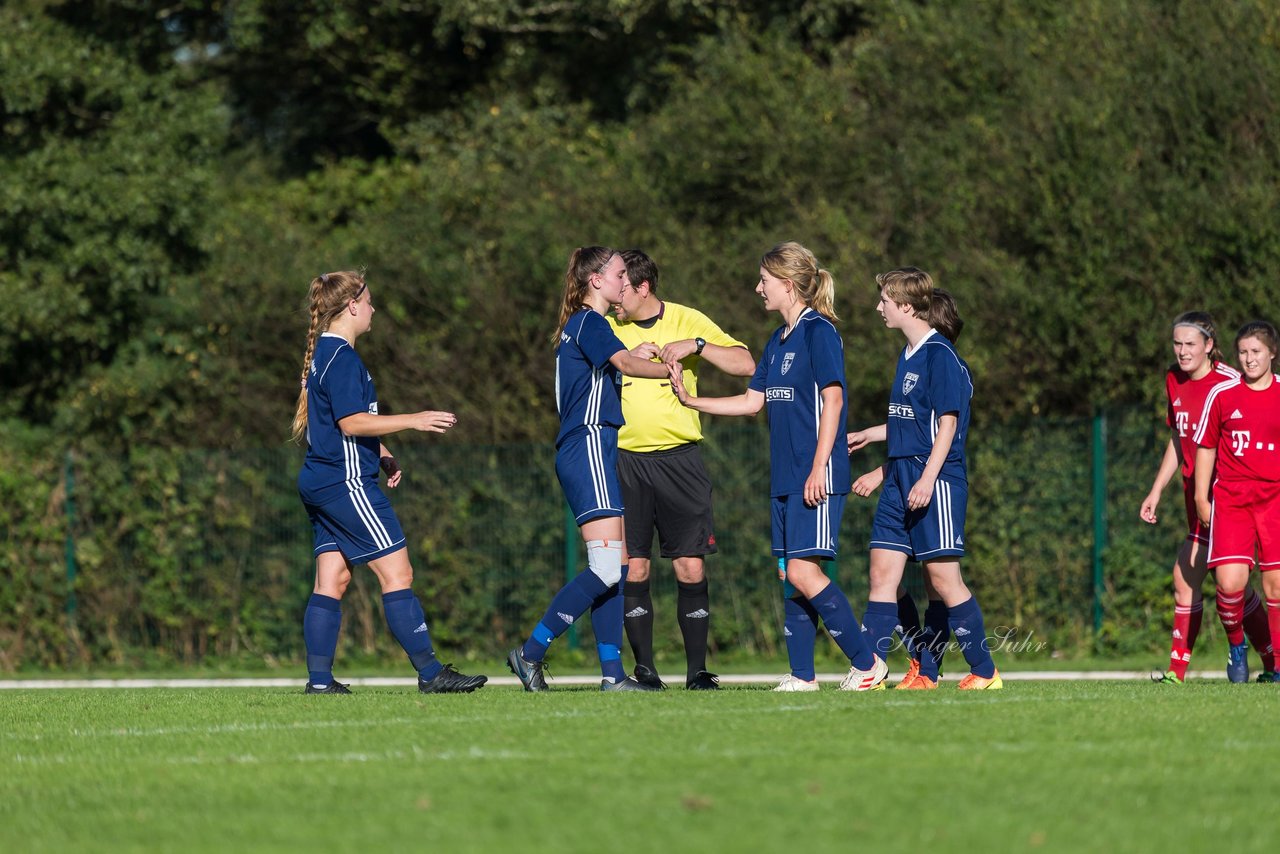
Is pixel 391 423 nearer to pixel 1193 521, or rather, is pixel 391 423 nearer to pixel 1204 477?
pixel 1204 477

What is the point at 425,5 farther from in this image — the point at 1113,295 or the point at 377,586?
the point at 1113,295

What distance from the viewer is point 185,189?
20.5m

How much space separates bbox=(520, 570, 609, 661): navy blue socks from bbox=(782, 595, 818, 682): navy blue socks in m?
0.97

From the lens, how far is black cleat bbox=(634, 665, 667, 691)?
376 inches

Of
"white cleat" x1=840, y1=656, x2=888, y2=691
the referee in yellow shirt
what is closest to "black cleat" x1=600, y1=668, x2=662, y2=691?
the referee in yellow shirt

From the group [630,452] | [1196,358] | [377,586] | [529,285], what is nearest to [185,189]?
[529,285]

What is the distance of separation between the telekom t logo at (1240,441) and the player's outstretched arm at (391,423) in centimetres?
437

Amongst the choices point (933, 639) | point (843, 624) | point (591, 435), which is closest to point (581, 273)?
point (591, 435)

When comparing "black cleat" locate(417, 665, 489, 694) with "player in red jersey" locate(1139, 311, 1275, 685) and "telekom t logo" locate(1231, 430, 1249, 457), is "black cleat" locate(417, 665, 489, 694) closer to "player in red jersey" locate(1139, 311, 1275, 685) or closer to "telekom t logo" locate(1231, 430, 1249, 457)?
"player in red jersey" locate(1139, 311, 1275, 685)

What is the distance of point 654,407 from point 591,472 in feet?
3.05

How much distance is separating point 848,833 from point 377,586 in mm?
12490

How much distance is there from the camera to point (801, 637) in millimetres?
8914

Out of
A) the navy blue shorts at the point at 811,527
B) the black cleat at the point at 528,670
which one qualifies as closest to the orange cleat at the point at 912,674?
the navy blue shorts at the point at 811,527

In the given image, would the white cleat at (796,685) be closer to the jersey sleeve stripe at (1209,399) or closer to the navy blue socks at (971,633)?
the navy blue socks at (971,633)
